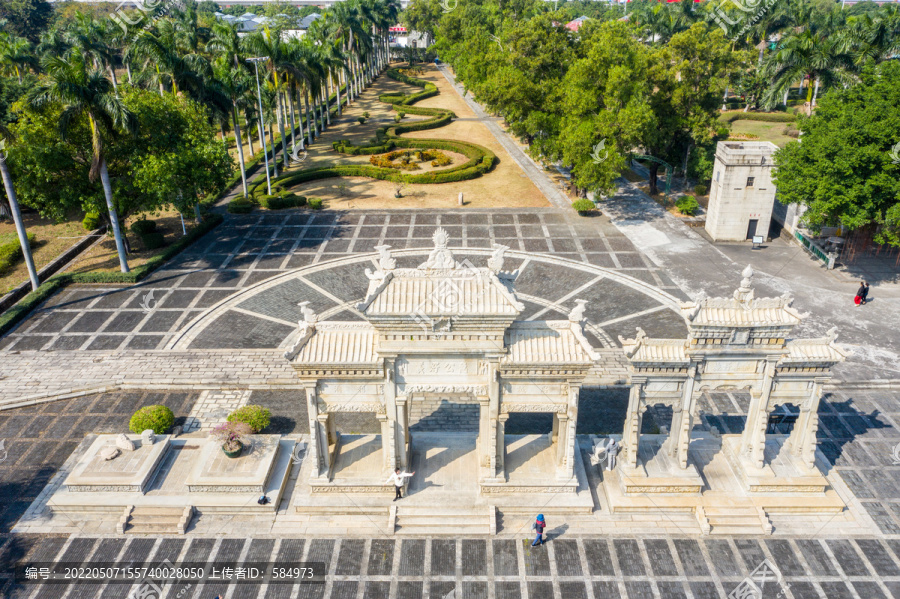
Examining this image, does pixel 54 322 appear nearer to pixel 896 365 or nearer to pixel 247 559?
pixel 247 559

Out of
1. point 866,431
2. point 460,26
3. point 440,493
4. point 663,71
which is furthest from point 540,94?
point 460,26

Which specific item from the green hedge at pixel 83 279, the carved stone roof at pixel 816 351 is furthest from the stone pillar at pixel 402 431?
the green hedge at pixel 83 279

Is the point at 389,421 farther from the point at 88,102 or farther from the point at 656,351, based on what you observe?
the point at 88,102

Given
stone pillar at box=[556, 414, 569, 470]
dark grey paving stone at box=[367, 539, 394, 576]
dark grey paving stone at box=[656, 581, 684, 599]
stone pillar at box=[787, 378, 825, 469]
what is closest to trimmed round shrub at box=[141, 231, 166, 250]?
dark grey paving stone at box=[367, 539, 394, 576]

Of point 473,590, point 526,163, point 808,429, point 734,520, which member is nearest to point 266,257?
point 473,590

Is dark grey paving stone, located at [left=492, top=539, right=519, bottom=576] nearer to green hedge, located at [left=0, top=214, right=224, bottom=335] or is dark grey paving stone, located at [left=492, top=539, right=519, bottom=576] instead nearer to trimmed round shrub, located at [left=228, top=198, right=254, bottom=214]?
green hedge, located at [left=0, top=214, right=224, bottom=335]

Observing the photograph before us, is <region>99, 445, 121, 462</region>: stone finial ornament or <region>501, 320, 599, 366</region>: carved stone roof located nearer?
<region>501, 320, 599, 366</region>: carved stone roof

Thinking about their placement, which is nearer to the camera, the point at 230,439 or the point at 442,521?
the point at 442,521
